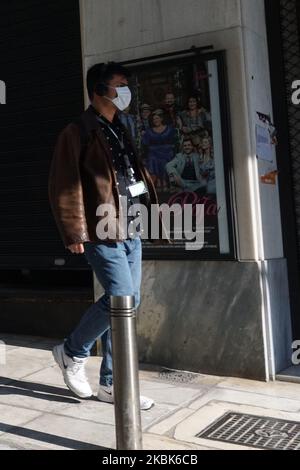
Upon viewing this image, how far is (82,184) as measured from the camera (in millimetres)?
3721

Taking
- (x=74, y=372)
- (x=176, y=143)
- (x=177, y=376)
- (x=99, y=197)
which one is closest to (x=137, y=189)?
(x=99, y=197)

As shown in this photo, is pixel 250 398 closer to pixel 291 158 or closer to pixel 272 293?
pixel 272 293

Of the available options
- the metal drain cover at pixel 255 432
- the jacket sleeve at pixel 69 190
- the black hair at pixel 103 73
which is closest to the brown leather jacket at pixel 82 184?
the jacket sleeve at pixel 69 190

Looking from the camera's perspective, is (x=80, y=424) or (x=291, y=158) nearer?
(x=80, y=424)

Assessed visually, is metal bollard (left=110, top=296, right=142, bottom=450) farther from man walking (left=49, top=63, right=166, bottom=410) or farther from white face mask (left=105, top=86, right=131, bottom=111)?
white face mask (left=105, top=86, right=131, bottom=111)

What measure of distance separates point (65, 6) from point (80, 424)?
4.02 metres

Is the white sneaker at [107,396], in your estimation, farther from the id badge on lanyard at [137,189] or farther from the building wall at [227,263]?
the id badge on lanyard at [137,189]

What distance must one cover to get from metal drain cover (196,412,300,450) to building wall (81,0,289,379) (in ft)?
2.63

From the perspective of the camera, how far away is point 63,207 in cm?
360

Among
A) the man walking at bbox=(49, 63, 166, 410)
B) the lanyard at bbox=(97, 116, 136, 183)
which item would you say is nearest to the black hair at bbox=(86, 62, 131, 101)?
the man walking at bbox=(49, 63, 166, 410)

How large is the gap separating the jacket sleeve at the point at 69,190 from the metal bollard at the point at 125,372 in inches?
29.2

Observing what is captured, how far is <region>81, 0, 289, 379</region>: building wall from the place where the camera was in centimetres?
443

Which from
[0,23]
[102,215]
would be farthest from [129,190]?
[0,23]

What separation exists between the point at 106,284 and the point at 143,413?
88cm
